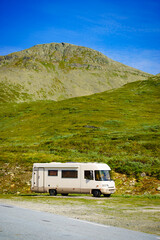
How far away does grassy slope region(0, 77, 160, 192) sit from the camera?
1478 inches

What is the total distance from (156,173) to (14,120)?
→ 285ft

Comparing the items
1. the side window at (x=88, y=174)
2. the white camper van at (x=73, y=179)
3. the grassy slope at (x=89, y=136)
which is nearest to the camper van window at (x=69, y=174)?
the white camper van at (x=73, y=179)

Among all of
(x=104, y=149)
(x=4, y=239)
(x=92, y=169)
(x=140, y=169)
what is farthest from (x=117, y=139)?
(x=4, y=239)

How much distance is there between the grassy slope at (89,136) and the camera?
37531 mm

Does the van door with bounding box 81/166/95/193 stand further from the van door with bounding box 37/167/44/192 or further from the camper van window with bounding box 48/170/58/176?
the van door with bounding box 37/167/44/192

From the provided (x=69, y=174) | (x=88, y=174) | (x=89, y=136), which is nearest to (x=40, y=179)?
(x=69, y=174)

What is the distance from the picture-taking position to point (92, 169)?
26.9 metres

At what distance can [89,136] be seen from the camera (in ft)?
226

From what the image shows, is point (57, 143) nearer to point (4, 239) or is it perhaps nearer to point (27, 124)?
point (27, 124)

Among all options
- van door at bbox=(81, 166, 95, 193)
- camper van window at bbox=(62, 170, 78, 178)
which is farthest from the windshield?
camper van window at bbox=(62, 170, 78, 178)

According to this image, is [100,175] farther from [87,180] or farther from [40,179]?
[40,179]

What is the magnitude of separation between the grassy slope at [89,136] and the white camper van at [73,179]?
447 centimetres

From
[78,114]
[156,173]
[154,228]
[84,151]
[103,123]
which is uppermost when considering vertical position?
[78,114]

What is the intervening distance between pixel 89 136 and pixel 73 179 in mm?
41689
